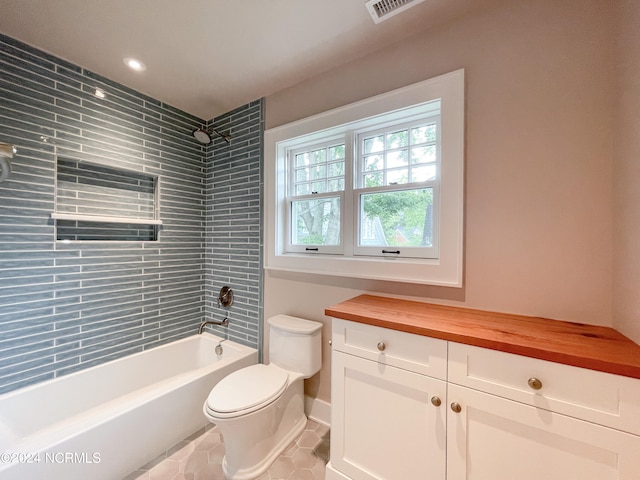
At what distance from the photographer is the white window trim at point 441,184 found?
126 cm

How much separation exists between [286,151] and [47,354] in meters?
2.11

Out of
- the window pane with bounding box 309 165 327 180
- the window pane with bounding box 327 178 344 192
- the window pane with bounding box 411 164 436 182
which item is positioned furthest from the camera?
the window pane with bounding box 309 165 327 180

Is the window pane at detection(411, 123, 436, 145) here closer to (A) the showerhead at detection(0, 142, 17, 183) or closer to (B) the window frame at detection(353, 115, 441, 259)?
(B) the window frame at detection(353, 115, 441, 259)

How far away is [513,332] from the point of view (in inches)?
36.9

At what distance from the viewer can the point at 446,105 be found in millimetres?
1291

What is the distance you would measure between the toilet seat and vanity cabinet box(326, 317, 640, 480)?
390 mm

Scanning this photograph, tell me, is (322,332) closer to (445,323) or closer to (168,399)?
(445,323)

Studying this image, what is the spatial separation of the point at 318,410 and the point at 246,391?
0.67 m

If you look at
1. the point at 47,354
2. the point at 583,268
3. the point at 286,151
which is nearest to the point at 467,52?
the point at 583,268

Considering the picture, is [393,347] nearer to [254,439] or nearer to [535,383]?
[535,383]

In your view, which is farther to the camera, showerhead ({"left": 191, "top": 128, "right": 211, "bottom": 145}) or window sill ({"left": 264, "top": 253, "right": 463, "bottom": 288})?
showerhead ({"left": 191, "top": 128, "right": 211, "bottom": 145})

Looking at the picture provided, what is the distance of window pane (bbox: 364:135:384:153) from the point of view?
1.64m

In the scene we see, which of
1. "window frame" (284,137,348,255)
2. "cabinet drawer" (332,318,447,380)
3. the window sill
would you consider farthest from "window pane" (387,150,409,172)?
"cabinet drawer" (332,318,447,380)

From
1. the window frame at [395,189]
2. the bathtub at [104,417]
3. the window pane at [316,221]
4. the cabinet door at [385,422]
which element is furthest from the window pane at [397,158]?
the bathtub at [104,417]
